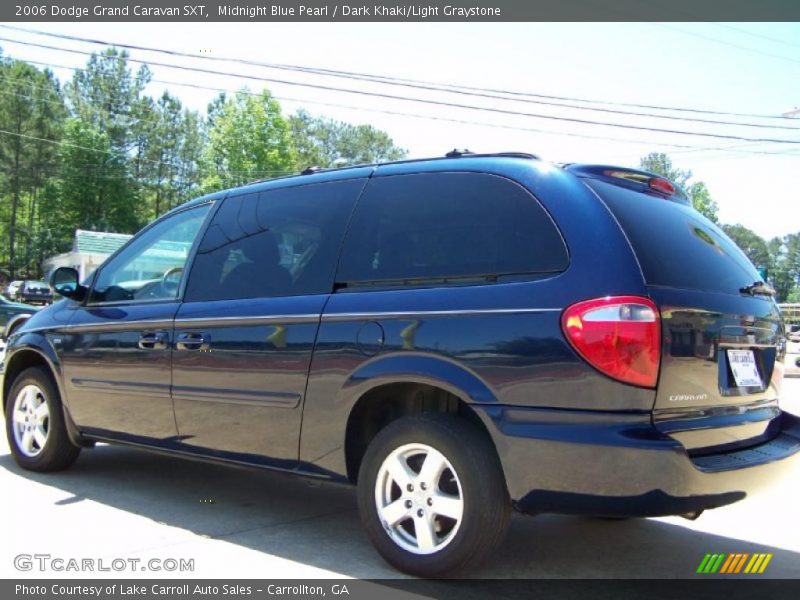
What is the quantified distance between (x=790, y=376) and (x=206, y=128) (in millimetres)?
58260

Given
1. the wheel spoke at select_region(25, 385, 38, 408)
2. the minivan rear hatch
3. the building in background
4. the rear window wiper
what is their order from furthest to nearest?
the building in background → the wheel spoke at select_region(25, 385, 38, 408) → the rear window wiper → the minivan rear hatch

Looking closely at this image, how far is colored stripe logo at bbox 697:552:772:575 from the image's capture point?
12.2 feet

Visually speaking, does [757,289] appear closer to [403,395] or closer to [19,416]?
[403,395]

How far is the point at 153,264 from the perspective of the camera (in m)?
5.31

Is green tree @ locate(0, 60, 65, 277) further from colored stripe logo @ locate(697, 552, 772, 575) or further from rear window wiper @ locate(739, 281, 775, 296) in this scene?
colored stripe logo @ locate(697, 552, 772, 575)

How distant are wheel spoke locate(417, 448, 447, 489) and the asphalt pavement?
1.67ft

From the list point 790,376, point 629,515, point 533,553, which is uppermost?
point 629,515

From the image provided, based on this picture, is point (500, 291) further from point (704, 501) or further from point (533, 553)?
point (533, 553)

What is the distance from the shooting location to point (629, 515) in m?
2.89

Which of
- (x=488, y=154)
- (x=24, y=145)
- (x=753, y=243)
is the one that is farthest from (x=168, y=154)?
(x=753, y=243)

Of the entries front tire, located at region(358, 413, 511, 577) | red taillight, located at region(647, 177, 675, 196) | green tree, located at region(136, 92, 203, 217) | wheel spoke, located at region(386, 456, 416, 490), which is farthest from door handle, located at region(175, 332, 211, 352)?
green tree, located at region(136, 92, 203, 217)

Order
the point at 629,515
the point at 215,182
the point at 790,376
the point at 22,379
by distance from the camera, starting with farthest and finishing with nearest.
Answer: the point at 215,182 → the point at 790,376 → the point at 22,379 → the point at 629,515

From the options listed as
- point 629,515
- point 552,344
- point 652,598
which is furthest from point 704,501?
point 552,344

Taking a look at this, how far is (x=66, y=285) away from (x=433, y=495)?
3319mm
